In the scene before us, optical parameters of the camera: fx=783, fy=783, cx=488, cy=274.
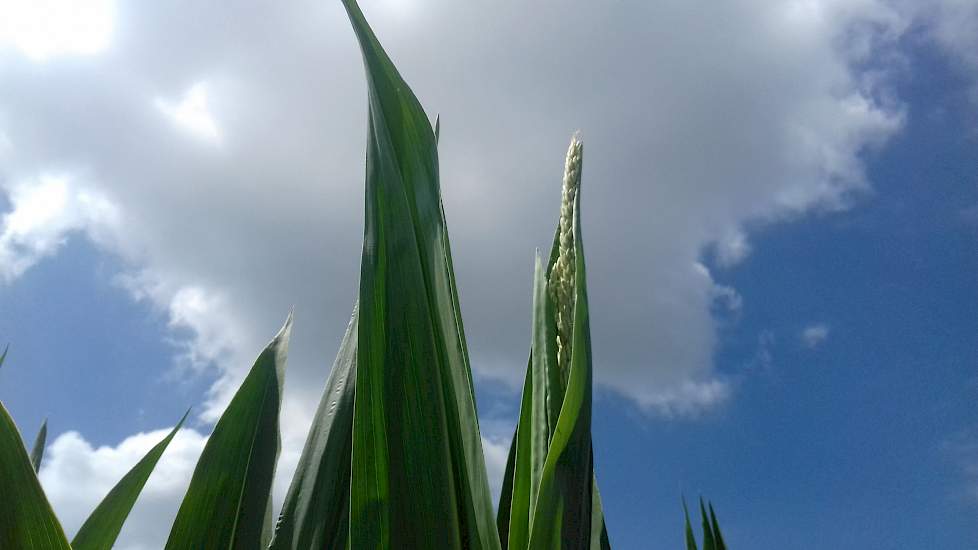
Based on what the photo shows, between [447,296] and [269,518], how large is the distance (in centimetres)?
48

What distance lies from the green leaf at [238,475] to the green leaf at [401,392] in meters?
0.37

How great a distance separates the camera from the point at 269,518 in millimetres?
1029

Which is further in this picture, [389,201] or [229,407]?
[229,407]

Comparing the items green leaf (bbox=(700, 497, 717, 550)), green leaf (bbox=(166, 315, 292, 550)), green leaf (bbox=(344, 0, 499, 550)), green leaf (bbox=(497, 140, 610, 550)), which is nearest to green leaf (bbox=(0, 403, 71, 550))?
green leaf (bbox=(166, 315, 292, 550))

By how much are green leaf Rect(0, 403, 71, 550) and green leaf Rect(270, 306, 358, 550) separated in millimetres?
239

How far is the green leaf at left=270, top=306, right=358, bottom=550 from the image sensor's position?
90 centimetres

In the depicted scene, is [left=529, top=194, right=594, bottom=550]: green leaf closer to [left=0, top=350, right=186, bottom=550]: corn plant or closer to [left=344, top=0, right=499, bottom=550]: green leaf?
[left=344, top=0, right=499, bottom=550]: green leaf

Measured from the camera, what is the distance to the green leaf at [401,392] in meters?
0.69

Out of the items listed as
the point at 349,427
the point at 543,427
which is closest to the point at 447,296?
the point at 543,427

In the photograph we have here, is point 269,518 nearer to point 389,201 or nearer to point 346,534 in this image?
point 346,534

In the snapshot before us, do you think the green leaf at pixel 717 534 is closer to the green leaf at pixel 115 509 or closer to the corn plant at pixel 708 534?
the corn plant at pixel 708 534

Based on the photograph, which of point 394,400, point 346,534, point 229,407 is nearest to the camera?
point 394,400

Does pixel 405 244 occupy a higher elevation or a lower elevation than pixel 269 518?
higher

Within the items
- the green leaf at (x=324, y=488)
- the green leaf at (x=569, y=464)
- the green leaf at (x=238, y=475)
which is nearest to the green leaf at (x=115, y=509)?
the green leaf at (x=238, y=475)
